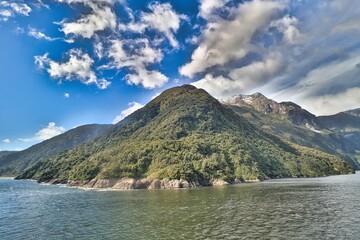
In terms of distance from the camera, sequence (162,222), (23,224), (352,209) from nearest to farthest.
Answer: (162,222)
(23,224)
(352,209)

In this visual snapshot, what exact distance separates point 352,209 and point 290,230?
1512 inches

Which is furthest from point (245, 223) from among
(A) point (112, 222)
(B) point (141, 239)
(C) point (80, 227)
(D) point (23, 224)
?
(D) point (23, 224)

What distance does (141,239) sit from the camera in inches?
2501

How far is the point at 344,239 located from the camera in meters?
58.5

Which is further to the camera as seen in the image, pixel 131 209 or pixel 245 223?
pixel 131 209

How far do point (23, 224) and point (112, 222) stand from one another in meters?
25.8

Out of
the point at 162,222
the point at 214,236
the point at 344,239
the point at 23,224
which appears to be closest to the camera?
the point at 344,239

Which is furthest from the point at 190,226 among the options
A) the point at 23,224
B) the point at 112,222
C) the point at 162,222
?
the point at 23,224

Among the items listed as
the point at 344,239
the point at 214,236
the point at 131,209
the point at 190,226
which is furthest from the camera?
the point at 131,209

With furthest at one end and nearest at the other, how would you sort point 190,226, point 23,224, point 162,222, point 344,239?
point 23,224 < point 162,222 < point 190,226 < point 344,239

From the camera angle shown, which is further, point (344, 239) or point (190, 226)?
point (190, 226)

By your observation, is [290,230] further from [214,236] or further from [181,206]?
[181,206]

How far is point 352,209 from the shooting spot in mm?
92938

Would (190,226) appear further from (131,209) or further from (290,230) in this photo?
(131,209)
